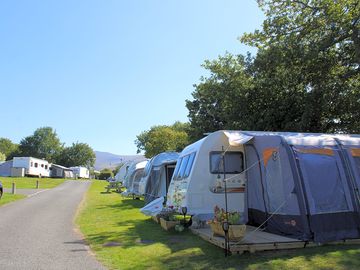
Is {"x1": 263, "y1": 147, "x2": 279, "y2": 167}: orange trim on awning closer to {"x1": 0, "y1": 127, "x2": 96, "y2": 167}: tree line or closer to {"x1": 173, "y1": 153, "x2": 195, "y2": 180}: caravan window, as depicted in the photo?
{"x1": 173, "y1": 153, "x2": 195, "y2": 180}: caravan window

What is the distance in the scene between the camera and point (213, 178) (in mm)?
11172

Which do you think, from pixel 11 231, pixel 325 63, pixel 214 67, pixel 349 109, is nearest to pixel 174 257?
pixel 11 231

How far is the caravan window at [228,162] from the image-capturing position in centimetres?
1121

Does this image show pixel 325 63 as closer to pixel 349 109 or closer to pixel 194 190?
pixel 349 109

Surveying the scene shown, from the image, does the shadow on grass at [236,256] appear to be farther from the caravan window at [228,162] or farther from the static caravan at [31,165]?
the static caravan at [31,165]

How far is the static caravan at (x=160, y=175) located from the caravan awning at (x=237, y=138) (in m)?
8.99

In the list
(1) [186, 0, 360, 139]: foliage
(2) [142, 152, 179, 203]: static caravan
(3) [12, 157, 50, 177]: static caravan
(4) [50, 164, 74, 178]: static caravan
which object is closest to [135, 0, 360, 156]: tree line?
(1) [186, 0, 360, 139]: foliage

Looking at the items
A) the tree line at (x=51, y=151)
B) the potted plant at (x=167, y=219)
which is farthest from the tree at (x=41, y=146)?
the potted plant at (x=167, y=219)

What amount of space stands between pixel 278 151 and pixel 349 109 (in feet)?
40.6

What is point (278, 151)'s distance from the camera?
957 cm

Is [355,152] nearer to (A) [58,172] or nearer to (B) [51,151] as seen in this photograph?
(A) [58,172]

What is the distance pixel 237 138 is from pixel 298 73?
10.2 meters

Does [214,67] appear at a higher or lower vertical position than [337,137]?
higher

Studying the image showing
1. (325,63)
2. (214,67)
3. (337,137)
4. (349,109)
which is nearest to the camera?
(337,137)
